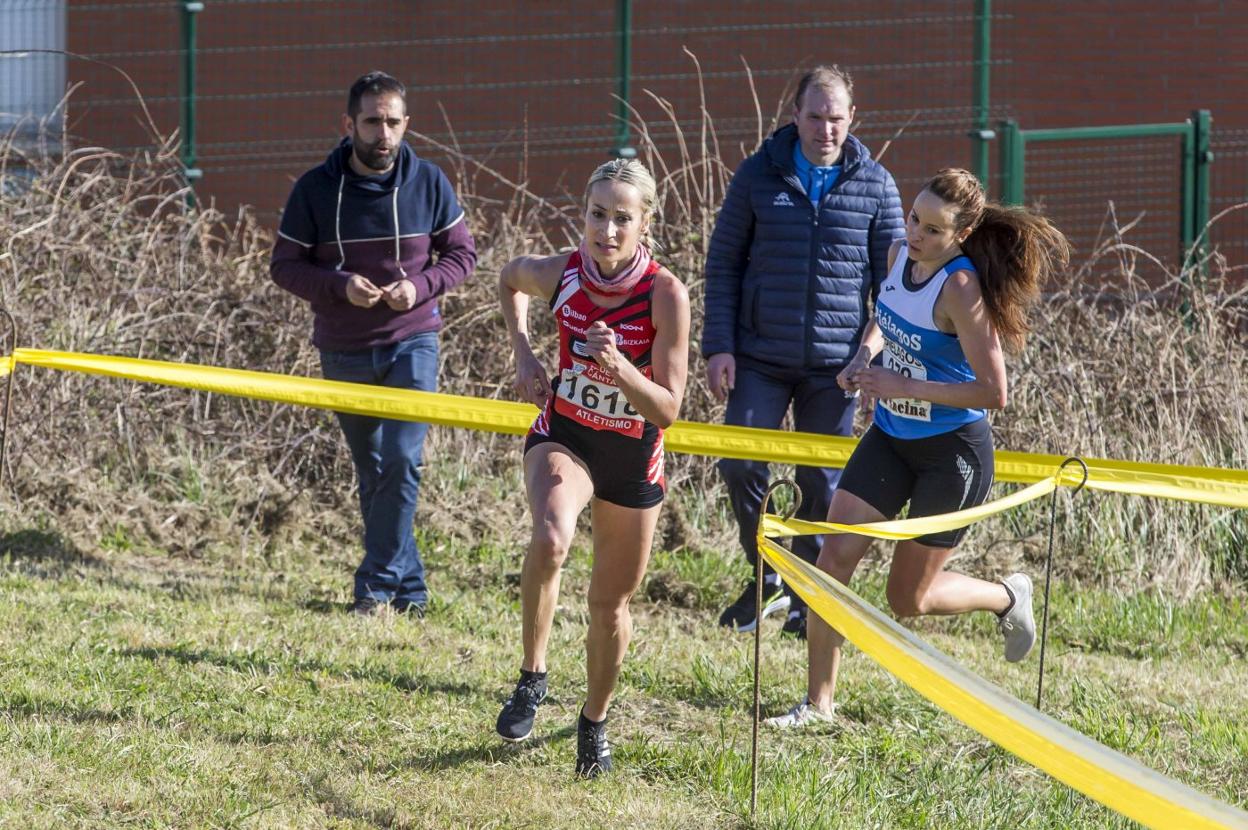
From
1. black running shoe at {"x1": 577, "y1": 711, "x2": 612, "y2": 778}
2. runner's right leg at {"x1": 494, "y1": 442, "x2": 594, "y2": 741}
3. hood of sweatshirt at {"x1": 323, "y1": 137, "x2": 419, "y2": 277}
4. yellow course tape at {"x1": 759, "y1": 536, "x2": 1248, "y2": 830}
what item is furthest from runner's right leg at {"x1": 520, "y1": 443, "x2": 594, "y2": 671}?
hood of sweatshirt at {"x1": 323, "y1": 137, "x2": 419, "y2": 277}

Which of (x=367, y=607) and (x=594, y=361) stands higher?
(x=594, y=361)

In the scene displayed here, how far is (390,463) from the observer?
6328 millimetres

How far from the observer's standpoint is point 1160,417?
8.02 meters

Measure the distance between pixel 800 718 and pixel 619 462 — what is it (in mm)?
1225

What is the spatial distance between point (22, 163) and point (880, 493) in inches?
240

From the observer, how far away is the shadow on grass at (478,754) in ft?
14.9

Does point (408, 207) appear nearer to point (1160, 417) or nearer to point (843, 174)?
point (843, 174)

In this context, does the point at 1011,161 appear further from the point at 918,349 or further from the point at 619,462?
the point at 619,462

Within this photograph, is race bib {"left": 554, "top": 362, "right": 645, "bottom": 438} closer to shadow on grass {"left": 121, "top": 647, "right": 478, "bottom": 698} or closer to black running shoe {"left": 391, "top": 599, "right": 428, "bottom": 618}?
shadow on grass {"left": 121, "top": 647, "right": 478, "bottom": 698}

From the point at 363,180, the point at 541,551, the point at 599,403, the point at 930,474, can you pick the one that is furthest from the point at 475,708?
the point at 363,180

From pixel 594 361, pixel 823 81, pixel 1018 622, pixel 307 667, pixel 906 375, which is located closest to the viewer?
pixel 594 361

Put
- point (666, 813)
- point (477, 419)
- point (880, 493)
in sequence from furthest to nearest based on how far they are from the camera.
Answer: point (477, 419)
point (880, 493)
point (666, 813)

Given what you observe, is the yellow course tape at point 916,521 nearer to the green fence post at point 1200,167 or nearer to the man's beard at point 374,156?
the man's beard at point 374,156

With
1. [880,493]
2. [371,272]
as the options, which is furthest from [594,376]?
[371,272]
